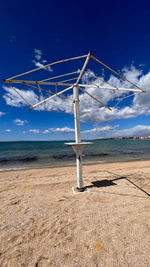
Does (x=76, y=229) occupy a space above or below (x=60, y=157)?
below

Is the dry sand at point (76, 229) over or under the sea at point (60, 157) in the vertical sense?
under

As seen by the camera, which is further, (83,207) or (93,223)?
(83,207)

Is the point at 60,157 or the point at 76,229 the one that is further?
the point at 60,157

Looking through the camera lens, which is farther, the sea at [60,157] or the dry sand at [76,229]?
the sea at [60,157]

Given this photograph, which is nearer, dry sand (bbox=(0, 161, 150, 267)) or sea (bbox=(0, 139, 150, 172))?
dry sand (bbox=(0, 161, 150, 267))

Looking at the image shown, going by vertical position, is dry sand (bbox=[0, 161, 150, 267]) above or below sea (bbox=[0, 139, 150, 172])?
below

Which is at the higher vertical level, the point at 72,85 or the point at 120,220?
the point at 72,85

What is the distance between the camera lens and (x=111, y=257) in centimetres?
213

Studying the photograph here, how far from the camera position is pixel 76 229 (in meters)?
2.86

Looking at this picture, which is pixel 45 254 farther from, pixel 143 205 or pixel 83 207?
pixel 143 205

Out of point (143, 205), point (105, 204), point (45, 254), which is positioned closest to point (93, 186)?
point (105, 204)

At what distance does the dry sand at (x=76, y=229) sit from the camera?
2148mm

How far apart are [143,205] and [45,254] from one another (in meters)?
3.34

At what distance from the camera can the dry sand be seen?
2.15m
